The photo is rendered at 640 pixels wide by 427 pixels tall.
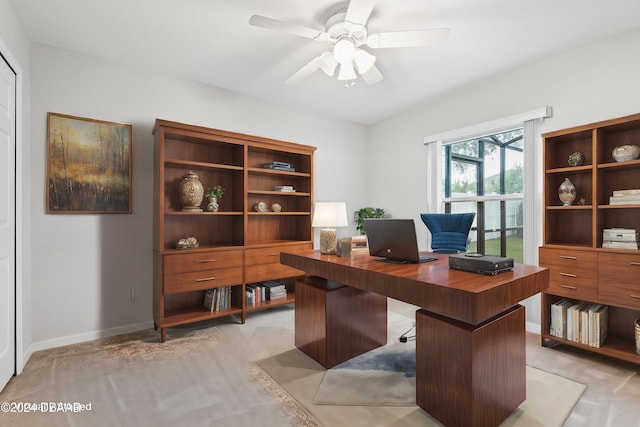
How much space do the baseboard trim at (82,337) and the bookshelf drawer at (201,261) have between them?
76cm

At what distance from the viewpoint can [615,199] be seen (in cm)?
238

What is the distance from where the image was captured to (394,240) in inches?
80.4

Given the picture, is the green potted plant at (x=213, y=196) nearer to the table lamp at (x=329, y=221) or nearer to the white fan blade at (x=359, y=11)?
the table lamp at (x=329, y=221)

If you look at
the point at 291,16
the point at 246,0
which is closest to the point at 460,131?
the point at 291,16

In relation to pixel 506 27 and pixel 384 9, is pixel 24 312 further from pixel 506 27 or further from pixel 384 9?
pixel 506 27

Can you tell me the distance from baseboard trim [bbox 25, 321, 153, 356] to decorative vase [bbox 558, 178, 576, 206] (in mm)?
4087

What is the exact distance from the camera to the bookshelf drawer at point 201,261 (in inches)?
112

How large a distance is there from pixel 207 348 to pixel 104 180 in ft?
5.99

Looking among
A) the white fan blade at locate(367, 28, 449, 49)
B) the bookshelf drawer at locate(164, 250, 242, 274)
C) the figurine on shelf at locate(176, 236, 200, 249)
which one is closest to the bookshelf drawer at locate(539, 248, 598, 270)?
the white fan blade at locate(367, 28, 449, 49)

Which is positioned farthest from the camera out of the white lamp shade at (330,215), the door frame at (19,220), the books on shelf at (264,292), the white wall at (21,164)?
the books on shelf at (264,292)

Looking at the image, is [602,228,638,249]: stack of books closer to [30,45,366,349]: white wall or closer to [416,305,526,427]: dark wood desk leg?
[416,305,526,427]: dark wood desk leg

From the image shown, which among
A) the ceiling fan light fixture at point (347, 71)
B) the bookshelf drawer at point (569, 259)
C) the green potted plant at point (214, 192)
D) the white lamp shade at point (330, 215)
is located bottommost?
the bookshelf drawer at point (569, 259)

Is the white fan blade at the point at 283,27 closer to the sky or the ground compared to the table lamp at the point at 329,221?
closer to the sky

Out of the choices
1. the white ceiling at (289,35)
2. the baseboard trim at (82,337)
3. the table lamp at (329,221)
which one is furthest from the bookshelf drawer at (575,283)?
the baseboard trim at (82,337)
